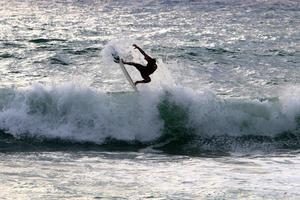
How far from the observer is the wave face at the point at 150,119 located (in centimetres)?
1702

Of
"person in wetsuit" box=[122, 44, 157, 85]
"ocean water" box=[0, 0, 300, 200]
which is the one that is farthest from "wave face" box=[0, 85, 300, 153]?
"person in wetsuit" box=[122, 44, 157, 85]

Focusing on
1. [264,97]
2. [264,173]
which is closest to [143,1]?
[264,97]

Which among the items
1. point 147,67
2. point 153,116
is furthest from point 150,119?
point 147,67

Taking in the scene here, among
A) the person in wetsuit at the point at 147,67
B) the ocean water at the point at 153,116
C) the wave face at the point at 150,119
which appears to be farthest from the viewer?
the wave face at the point at 150,119

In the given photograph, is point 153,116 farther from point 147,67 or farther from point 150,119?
point 147,67

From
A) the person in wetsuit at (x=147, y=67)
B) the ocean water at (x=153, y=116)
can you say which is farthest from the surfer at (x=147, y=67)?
the ocean water at (x=153, y=116)

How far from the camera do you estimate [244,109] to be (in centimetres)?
1858

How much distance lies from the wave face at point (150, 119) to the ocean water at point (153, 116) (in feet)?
0.10

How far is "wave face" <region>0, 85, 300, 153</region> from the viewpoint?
17.0m

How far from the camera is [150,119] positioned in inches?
699

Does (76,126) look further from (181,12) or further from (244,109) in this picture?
(181,12)

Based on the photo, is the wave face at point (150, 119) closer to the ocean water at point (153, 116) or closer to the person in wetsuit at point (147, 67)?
the ocean water at point (153, 116)

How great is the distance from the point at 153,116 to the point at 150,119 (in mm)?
128

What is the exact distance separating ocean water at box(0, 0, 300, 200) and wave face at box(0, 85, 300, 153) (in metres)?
0.03
